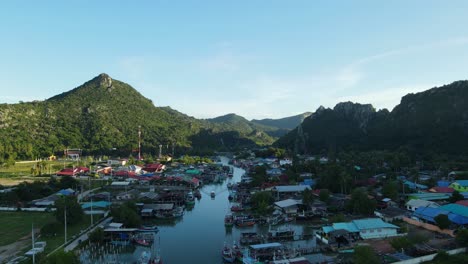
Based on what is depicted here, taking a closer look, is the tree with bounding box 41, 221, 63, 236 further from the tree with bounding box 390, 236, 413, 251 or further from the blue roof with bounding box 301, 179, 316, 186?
the blue roof with bounding box 301, 179, 316, 186

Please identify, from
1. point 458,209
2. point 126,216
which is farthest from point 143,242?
point 458,209

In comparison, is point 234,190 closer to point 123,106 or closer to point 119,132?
point 119,132

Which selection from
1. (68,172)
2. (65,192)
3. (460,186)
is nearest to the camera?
(460,186)

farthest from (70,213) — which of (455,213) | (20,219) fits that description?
(455,213)

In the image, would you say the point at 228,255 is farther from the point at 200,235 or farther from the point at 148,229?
the point at 148,229

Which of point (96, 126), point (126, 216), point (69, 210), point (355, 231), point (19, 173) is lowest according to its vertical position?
point (355, 231)

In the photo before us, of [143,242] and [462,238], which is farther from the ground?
[462,238]
